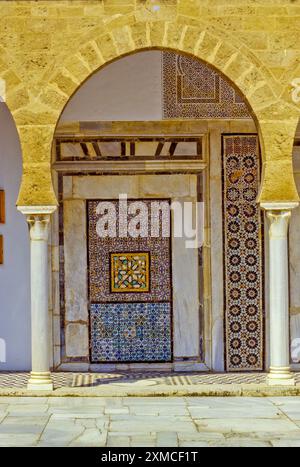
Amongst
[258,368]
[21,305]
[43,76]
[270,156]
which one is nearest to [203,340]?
Result: [258,368]

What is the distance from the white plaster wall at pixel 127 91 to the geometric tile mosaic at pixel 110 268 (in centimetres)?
86

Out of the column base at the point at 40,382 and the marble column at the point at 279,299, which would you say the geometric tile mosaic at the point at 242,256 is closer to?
the marble column at the point at 279,299

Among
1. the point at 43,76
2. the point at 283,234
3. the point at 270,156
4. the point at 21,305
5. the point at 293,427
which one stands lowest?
the point at 293,427

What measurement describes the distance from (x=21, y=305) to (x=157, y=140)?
2.07 meters

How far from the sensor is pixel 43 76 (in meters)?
8.88

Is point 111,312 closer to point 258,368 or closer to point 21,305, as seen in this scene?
point 21,305

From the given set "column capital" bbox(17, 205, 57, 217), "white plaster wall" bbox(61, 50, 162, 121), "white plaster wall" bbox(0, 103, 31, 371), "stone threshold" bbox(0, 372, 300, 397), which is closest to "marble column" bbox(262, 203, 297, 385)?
"stone threshold" bbox(0, 372, 300, 397)

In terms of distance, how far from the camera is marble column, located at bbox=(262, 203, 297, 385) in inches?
352

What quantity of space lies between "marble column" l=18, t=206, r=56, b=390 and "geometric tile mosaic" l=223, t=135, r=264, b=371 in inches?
92.1

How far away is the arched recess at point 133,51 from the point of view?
8875mm

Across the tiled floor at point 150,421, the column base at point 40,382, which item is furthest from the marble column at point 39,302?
the tiled floor at point 150,421

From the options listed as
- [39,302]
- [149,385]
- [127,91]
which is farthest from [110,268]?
[39,302]

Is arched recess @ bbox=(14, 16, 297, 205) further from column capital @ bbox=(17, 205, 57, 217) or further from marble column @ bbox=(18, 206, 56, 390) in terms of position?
marble column @ bbox=(18, 206, 56, 390)

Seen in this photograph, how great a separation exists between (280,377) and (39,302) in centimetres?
205
